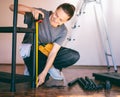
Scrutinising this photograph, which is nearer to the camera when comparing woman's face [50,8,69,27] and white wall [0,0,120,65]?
woman's face [50,8,69,27]

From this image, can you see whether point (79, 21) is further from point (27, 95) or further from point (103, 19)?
point (27, 95)

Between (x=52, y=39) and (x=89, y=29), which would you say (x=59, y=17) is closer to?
(x=52, y=39)

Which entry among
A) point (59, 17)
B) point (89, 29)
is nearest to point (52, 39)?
point (59, 17)

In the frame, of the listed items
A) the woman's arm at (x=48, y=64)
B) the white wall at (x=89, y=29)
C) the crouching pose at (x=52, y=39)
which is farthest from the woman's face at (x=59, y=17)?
the white wall at (x=89, y=29)

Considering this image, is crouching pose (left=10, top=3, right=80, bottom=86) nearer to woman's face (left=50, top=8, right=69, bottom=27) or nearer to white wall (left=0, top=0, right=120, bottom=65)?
woman's face (left=50, top=8, right=69, bottom=27)

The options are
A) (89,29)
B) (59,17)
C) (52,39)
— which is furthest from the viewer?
(89,29)

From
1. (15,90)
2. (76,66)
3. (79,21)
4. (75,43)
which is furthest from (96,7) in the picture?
(15,90)

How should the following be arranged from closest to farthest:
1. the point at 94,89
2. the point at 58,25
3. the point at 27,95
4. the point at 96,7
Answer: the point at 27,95, the point at 94,89, the point at 58,25, the point at 96,7

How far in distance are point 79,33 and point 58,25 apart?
2.05 meters

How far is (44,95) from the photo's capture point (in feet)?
6.67

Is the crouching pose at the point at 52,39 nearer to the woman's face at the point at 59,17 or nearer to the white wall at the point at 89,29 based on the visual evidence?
the woman's face at the point at 59,17

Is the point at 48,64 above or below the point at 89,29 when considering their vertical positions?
below

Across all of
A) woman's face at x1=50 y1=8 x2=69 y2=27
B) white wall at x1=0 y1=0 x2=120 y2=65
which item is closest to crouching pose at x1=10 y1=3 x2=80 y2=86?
woman's face at x1=50 y1=8 x2=69 y2=27

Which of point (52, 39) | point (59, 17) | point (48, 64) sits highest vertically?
point (59, 17)
